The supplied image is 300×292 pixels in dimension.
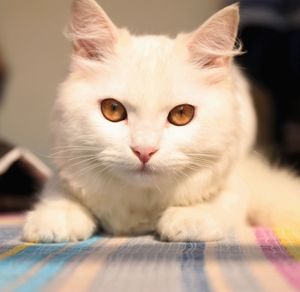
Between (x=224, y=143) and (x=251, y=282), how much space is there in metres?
0.46

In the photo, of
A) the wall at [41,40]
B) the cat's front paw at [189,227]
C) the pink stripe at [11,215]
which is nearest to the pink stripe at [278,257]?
the cat's front paw at [189,227]

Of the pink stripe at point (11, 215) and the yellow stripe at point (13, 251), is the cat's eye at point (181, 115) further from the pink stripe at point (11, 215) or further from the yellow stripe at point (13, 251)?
the pink stripe at point (11, 215)

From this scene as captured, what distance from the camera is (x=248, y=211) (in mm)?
1486

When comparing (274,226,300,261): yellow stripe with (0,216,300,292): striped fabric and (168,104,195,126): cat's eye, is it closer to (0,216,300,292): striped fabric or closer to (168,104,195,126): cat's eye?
(0,216,300,292): striped fabric

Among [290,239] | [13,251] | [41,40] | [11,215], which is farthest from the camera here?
[41,40]

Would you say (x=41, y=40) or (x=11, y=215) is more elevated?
(x=41, y=40)

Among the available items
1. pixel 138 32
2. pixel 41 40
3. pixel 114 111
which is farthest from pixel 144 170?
pixel 41 40

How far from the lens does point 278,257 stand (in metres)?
0.99

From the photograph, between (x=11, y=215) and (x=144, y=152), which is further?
(x=11, y=215)

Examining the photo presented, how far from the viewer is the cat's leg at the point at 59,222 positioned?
1.15m

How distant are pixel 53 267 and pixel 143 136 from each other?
A: 12.9 inches

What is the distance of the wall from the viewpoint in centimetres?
247

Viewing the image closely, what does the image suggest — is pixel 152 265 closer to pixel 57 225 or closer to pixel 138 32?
pixel 57 225

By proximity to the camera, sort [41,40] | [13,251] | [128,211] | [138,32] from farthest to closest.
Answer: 1. [41,40]
2. [138,32]
3. [128,211]
4. [13,251]
